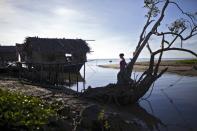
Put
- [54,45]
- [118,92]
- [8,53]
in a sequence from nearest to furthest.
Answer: [118,92]
[54,45]
[8,53]

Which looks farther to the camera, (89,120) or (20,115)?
(89,120)

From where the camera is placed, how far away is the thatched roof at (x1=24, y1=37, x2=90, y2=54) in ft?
108

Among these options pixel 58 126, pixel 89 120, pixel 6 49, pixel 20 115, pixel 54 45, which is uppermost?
pixel 54 45

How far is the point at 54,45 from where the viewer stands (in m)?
33.4

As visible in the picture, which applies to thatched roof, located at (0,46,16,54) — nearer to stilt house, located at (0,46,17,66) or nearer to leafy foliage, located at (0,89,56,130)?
stilt house, located at (0,46,17,66)

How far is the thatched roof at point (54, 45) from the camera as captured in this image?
33.1 metres

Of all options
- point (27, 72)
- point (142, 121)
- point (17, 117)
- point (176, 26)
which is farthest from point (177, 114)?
point (27, 72)

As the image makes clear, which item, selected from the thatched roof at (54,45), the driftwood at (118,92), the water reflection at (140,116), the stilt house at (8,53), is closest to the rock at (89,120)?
the water reflection at (140,116)

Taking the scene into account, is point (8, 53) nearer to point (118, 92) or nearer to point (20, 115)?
point (118, 92)

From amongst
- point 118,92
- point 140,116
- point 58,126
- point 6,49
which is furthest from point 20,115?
point 6,49

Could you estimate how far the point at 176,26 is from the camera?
15.4 m

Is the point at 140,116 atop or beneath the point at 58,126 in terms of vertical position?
beneath

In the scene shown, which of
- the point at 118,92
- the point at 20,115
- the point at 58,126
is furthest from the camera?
the point at 118,92

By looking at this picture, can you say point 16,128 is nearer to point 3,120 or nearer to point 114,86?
point 3,120
